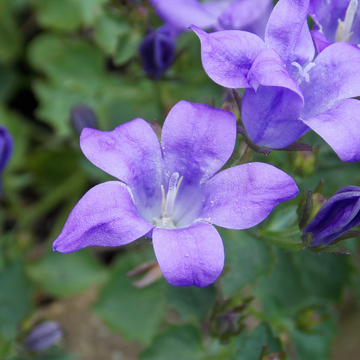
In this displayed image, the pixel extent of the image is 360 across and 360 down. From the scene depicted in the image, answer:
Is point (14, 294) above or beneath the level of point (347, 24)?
beneath

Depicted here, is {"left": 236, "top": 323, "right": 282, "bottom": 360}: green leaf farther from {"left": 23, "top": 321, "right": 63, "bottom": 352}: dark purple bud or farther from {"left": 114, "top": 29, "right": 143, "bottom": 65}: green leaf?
{"left": 114, "top": 29, "right": 143, "bottom": 65}: green leaf

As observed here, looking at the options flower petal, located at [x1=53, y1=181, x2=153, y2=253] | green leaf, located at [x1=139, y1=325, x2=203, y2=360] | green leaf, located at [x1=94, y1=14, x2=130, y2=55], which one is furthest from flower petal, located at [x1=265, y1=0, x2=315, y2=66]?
green leaf, located at [x1=139, y1=325, x2=203, y2=360]

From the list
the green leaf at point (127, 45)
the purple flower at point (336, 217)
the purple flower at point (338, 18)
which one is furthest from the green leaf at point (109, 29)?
the purple flower at point (336, 217)

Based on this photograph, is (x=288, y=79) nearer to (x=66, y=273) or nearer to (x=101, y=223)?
(x=101, y=223)

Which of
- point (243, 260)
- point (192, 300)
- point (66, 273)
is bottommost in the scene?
point (66, 273)

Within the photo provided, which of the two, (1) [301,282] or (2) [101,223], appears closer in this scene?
(2) [101,223]

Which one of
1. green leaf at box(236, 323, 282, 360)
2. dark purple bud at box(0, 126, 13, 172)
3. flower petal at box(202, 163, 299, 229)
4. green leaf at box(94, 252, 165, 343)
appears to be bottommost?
green leaf at box(94, 252, 165, 343)

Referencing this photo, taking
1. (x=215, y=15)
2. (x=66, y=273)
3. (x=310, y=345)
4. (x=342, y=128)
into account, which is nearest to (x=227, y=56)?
(x=342, y=128)
